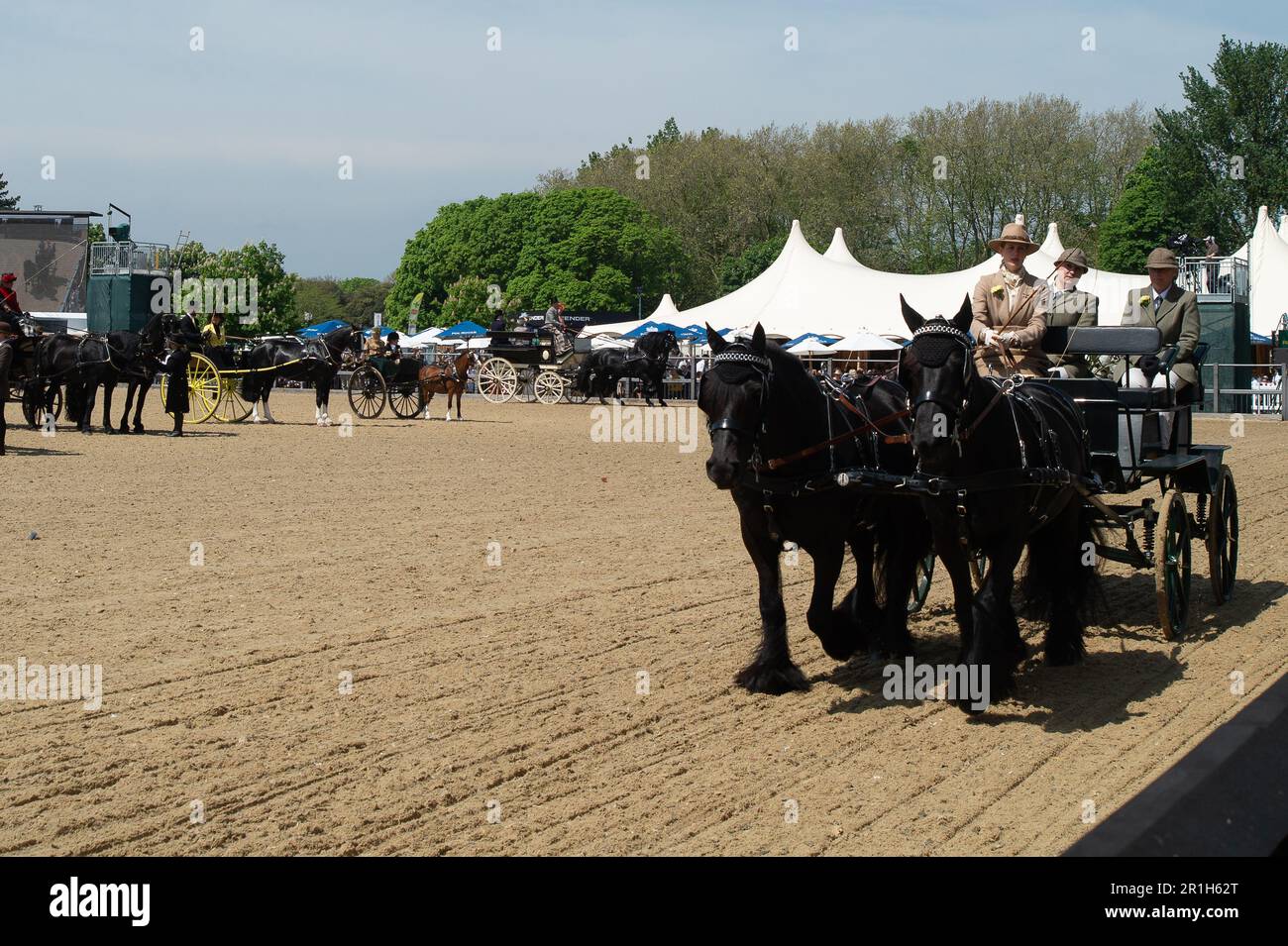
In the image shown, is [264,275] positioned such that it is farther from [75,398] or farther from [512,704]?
[512,704]

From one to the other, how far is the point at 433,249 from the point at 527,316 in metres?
41.4

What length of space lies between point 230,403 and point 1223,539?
70.1 feet

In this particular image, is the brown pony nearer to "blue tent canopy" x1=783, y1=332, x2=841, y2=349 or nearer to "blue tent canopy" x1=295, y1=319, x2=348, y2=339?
"blue tent canopy" x1=295, y1=319, x2=348, y2=339

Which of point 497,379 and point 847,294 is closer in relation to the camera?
point 497,379

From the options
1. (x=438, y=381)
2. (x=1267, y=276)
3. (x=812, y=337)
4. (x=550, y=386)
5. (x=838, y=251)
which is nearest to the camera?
(x=438, y=381)

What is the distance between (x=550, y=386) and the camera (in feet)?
123

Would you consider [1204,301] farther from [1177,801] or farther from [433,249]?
[433,249]

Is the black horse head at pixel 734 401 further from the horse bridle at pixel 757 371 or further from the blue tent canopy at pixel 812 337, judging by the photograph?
the blue tent canopy at pixel 812 337

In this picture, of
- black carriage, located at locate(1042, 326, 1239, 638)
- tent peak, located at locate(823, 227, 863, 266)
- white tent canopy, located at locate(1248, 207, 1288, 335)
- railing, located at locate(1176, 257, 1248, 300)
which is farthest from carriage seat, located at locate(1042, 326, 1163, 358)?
white tent canopy, located at locate(1248, 207, 1288, 335)

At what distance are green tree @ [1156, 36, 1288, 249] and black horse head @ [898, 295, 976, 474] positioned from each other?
53.0 meters

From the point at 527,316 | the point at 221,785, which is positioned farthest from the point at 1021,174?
the point at 221,785

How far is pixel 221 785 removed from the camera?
16.0 feet

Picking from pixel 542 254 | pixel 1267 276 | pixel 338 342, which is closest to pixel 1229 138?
pixel 1267 276
